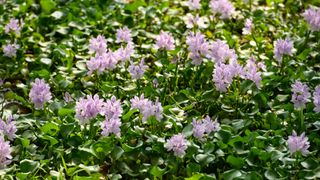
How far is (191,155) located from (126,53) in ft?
3.61

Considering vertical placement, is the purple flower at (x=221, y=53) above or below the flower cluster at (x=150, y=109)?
above

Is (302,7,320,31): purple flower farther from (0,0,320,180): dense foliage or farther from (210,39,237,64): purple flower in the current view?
(210,39,237,64): purple flower

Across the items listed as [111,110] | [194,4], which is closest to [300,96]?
[111,110]

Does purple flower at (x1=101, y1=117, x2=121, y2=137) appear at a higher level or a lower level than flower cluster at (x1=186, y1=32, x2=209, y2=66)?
lower

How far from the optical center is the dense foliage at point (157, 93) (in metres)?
3.54

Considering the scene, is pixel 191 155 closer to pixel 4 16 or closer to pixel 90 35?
pixel 90 35

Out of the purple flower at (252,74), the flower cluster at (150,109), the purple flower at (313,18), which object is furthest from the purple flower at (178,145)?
the purple flower at (313,18)

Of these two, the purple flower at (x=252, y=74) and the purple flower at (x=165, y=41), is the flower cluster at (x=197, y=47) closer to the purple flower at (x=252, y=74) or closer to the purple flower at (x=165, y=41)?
the purple flower at (x=165, y=41)

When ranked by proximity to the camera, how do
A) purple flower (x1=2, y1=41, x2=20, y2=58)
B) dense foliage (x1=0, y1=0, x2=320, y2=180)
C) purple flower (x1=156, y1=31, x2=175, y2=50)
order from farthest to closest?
purple flower (x1=2, y1=41, x2=20, y2=58) < purple flower (x1=156, y1=31, x2=175, y2=50) < dense foliage (x1=0, y1=0, x2=320, y2=180)

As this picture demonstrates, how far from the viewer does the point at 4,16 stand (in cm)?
534

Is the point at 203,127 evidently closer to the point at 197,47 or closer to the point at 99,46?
the point at 197,47

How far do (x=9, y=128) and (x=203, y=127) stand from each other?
1048 mm

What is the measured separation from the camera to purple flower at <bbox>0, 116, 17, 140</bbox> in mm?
3595

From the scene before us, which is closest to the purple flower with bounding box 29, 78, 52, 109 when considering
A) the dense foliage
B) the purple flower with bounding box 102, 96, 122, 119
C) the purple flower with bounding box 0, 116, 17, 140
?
the dense foliage
